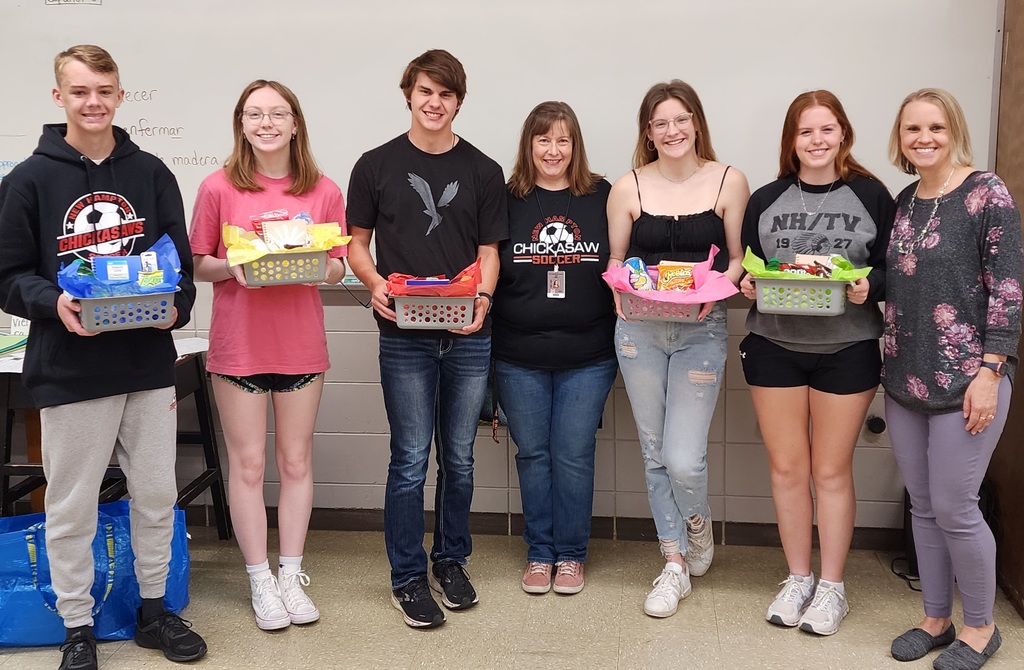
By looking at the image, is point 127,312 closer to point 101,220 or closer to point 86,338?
point 86,338

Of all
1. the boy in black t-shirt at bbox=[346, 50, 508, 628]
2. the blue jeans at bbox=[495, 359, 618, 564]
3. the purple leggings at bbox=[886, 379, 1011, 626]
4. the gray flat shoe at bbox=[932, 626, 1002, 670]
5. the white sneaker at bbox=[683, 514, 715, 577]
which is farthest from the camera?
the white sneaker at bbox=[683, 514, 715, 577]

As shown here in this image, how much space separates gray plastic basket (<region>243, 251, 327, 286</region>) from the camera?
2.34 m

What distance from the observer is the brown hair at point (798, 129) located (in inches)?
93.5

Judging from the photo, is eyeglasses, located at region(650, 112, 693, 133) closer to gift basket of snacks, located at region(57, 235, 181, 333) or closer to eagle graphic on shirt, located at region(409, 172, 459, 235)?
eagle graphic on shirt, located at region(409, 172, 459, 235)

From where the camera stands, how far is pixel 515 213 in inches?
107

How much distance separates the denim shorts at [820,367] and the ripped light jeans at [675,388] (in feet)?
0.47

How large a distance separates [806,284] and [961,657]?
1.07 meters

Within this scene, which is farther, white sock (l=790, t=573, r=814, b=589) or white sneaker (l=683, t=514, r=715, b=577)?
white sneaker (l=683, t=514, r=715, b=577)

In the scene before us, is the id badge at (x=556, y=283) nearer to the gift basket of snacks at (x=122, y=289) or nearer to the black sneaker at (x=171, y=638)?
the gift basket of snacks at (x=122, y=289)

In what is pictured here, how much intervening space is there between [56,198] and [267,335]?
0.64m

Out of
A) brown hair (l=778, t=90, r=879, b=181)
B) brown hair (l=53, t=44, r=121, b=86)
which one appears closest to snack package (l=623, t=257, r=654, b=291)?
brown hair (l=778, t=90, r=879, b=181)

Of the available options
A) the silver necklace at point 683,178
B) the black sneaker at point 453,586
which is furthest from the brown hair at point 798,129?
the black sneaker at point 453,586

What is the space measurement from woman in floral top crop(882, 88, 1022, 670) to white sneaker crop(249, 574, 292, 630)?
1.83 meters

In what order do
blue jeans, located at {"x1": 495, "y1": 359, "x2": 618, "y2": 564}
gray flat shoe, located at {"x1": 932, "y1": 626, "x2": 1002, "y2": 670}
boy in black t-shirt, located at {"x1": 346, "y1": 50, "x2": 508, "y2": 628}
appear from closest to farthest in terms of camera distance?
gray flat shoe, located at {"x1": 932, "y1": 626, "x2": 1002, "y2": 670}
boy in black t-shirt, located at {"x1": 346, "y1": 50, "x2": 508, "y2": 628}
blue jeans, located at {"x1": 495, "y1": 359, "x2": 618, "y2": 564}
